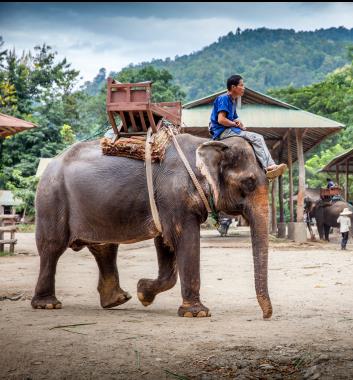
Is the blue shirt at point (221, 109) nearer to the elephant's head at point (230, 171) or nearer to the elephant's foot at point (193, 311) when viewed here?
the elephant's head at point (230, 171)

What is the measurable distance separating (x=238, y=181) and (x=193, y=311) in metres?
1.36

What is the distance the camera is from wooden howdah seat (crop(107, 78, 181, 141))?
23.4ft

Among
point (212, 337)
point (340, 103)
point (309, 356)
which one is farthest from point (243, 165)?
point (340, 103)

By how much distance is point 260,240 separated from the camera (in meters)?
6.40

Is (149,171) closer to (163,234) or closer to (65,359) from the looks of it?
(163,234)

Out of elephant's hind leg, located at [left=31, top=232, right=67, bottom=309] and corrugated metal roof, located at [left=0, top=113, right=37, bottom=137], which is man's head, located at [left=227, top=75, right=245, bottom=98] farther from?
corrugated metal roof, located at [left=0, top=113, right=37, bottom=137]

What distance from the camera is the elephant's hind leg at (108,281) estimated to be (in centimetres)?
744

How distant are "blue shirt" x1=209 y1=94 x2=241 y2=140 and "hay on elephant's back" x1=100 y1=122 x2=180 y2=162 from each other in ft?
1.62

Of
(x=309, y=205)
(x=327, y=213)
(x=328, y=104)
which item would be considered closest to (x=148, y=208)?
(x=327, y=213)

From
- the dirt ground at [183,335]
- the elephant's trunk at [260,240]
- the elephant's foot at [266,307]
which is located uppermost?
the elephant's trunk at [260,240]

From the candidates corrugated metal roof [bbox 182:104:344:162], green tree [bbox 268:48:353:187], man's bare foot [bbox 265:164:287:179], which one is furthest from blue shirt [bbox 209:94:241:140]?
green tree [bbox 268:48:353:187]

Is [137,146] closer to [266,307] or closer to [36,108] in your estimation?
[266,307]

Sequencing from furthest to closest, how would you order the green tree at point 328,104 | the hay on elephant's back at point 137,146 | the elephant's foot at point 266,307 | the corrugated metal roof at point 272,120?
the green tree at point 328,104 < the corrugated metal roof at point 272,120 < the hay on elephant's back at point 137,146 < the elephant's foot at point 266,307

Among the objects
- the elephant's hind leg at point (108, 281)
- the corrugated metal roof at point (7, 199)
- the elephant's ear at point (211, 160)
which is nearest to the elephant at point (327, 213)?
the elephant's hind leg at point (108, 281)
